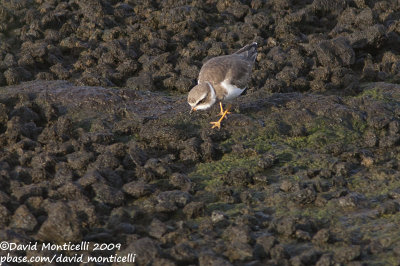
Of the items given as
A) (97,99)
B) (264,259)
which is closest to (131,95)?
(97,99)

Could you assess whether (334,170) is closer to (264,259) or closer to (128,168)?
(264,259)

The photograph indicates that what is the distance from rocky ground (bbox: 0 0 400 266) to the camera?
741 centimetres

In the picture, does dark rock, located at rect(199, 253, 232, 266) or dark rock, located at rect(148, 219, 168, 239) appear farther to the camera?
dark rock, located at rect(148, 219, 168, 239)

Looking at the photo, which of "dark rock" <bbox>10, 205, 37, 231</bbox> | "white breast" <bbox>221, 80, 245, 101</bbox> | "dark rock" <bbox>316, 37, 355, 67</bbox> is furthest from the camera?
"dark rock" <bbox>316, 37, 355, 67</bbox>

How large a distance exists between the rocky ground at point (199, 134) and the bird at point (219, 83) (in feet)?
1.21

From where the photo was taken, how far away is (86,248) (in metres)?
7.16

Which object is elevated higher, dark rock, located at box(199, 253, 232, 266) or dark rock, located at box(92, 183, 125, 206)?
dark rock, located at box(92, 183, 125, 206)

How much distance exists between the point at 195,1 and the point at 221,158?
6.12m

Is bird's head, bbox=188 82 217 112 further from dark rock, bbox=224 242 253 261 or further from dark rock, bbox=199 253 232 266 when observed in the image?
dark rock, bbox=199 253 232 266

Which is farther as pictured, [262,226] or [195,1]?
[195,1]

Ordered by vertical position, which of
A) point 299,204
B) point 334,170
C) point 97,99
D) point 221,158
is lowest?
point 299,204

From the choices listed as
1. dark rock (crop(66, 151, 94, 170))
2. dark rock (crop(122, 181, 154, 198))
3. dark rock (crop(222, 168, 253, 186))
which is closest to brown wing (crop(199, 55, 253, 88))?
dark rock (crop(222, 168, 253, 186))

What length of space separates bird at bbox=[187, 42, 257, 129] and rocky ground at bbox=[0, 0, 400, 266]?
1.21ft

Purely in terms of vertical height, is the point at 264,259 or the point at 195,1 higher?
the point at 195,1
